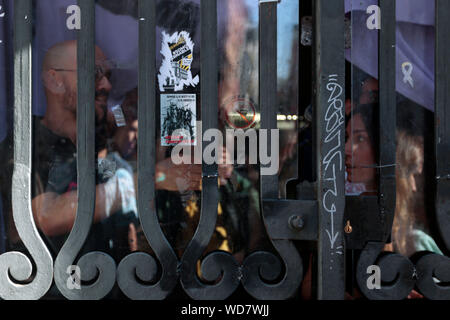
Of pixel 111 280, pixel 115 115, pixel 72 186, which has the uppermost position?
pixel 115 115

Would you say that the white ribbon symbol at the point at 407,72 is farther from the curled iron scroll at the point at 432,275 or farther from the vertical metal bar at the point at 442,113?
the curled iron scroll at the point at 432,275

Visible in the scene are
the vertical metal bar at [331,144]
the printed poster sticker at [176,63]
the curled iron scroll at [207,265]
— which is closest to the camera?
the vertical metal bar at [331,144]

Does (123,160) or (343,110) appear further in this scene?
(123,160)

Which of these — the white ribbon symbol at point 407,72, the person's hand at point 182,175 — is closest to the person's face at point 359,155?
the white ribbon symbol at point 407,72

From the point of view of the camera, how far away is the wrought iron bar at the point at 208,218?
2514 millimetres

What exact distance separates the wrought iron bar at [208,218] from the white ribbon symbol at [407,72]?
1.47 m

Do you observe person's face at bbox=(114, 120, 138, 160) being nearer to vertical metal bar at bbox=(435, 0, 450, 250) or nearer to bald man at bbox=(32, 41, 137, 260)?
bald man at bbox=(32, 41, 137, 260)

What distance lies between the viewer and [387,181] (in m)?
2.50

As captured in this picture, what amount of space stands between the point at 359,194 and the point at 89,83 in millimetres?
2247

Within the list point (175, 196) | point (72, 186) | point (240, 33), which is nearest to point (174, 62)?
point (240, 33)

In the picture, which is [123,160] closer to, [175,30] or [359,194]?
[175,30]

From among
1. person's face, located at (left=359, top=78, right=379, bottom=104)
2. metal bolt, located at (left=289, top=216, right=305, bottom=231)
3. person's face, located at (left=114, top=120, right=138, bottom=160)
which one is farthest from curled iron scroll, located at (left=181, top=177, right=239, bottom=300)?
person's face, located at (left=359, top=78, right=379, bottom=104)

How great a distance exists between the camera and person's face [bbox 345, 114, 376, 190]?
257 cm
